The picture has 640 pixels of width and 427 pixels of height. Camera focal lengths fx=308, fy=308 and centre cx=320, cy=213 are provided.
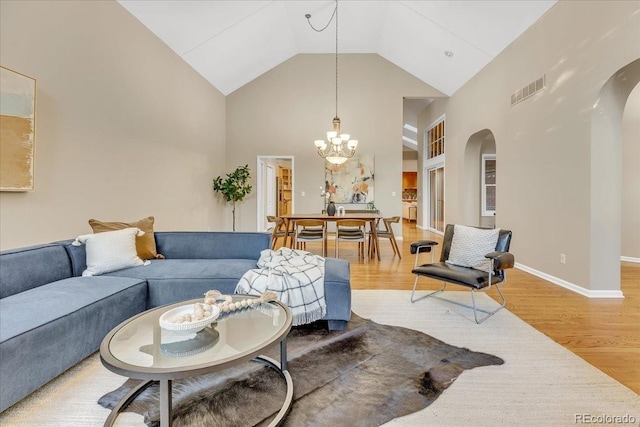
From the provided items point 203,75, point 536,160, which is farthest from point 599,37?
point 203,75

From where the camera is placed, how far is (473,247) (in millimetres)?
2951

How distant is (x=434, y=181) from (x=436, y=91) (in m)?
2.48

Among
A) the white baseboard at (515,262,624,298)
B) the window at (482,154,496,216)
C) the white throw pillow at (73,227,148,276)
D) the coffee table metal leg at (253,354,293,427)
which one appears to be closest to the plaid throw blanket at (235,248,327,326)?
the coffee table metal leg at (253,354,293,427)

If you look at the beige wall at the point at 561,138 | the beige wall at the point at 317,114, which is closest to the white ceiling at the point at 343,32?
the beige wall at the point at 317,114

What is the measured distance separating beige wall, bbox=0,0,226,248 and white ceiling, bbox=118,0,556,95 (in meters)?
0.48

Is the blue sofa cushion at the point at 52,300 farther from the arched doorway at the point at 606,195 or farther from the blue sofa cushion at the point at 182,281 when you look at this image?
the arched doorway at the point at 606,195

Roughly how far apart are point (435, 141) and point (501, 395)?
7.77 meters

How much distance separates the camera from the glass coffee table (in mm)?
1157

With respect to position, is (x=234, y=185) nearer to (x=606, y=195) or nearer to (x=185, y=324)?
(x=185, y=324)

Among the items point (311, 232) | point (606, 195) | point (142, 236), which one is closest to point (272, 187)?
point (311, 232)

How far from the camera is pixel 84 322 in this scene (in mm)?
1797

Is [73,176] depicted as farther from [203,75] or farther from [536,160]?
[536,160]

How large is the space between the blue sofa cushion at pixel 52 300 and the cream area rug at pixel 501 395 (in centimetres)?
41

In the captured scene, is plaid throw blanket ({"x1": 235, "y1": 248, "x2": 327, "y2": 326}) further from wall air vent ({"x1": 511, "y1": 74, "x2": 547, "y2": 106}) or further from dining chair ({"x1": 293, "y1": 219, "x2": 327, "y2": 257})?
wall air vent ({"x1": 511, "y1": 74, "x2": 547, "y2": 106})
